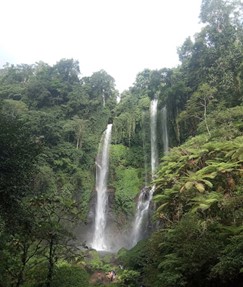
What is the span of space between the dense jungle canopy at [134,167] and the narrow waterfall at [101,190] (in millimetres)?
553

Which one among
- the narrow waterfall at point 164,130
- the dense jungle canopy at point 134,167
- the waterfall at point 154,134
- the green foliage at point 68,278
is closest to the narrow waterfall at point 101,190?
the dense jungle canopy at point 134,167

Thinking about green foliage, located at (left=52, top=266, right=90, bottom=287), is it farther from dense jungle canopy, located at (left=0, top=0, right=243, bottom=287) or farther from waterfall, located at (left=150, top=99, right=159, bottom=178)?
waterfall, located at (left=150, top=99, right=159, bottom=178)

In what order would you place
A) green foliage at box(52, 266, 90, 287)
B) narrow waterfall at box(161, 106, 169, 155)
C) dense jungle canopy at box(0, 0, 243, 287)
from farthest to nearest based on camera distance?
narrow waterfall at box(161, 106, 169, 155) < green foliage at box(52, 266, 90, 287) < dense jungle canopy at box(0, 0, 243, 287)

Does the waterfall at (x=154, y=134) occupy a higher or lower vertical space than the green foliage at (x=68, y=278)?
higher

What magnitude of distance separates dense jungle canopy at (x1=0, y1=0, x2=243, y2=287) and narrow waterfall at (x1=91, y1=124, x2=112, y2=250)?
0.55 metres

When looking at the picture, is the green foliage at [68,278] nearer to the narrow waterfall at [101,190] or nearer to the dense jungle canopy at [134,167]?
the dense jungle canopy at [134,167]

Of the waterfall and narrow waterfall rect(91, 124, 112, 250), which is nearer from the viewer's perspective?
narrow waterfall rect(91, 124, 112, 250)

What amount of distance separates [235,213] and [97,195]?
1679 centimetres

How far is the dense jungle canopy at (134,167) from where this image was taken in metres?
8.48

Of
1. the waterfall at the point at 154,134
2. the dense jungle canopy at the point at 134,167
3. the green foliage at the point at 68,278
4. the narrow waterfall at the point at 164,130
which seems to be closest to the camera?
the dense jungle canopy at the point at 134,167

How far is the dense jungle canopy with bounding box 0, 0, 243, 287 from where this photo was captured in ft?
27.8

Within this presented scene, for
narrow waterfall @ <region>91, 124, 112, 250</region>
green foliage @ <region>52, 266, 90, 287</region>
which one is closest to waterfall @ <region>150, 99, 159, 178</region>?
narrow waterfall @ <region>91, 124, 112, 250</region>

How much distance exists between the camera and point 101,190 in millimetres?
25516

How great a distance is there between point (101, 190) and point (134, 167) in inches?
151
